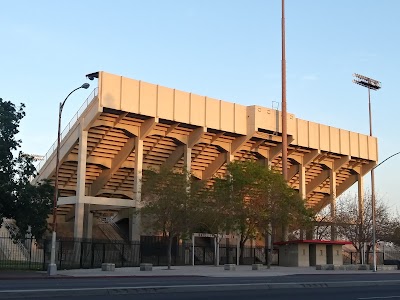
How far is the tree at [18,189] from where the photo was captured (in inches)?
1518

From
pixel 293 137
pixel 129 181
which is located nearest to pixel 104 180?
pixel 129 181

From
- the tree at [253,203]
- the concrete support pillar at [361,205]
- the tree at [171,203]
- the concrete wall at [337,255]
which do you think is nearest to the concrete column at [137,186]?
the tree at [253,203]

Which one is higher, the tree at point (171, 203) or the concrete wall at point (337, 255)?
the tree at point (171, 203)

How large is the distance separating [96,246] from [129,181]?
1360 cm

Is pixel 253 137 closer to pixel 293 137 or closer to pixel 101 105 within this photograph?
pixel 293 137

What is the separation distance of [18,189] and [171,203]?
11477 millimetres

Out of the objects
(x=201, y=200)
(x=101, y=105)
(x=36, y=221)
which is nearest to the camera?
(x=36, y=221)

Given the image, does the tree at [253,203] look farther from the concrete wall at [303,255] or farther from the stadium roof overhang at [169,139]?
the stadium roof overhang at [169,139]

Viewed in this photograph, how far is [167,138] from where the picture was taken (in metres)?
62.8

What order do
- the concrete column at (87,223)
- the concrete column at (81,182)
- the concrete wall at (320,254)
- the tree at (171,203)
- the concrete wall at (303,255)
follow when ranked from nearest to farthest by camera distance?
the tree at (171,203) < the concrete wall at (303,255) < the concrete column at (81,182) < the concrete wall at (320,254) < the concrete column at (87,223)

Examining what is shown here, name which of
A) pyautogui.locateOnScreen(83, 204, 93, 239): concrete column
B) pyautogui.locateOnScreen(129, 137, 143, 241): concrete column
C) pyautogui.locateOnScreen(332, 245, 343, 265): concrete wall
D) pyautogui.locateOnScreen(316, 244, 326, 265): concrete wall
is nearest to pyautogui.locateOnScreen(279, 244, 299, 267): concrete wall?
pyautogui.locateOnScreen(316, 244, 326, 265): concrete wall

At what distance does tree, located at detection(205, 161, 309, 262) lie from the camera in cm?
5028

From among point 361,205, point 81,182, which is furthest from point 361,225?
point 81,182

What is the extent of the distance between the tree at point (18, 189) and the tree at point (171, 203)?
882 centimetres
